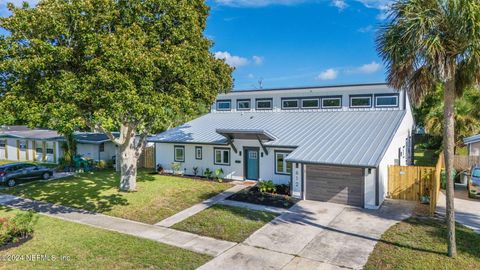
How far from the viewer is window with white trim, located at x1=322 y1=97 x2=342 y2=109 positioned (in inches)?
910

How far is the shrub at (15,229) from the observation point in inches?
419

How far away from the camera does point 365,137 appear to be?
57.1ft

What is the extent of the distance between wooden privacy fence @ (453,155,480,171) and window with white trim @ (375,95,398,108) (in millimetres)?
5872

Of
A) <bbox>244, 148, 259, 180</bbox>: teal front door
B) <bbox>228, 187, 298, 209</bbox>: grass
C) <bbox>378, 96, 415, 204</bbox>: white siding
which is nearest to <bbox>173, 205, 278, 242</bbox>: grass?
<bbox>228, 187, 298, 209</bbox>: grass

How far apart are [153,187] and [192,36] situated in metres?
9.16

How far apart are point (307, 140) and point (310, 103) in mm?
6567

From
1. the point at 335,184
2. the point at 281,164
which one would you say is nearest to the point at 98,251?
the point at 335,184

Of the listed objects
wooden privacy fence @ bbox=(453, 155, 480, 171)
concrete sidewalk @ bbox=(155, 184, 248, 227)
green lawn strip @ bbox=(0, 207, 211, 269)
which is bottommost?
green lawn strip @ bbox=(0, 207, 211, 269)

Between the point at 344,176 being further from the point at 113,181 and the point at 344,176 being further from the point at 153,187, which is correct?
the point at 113,181

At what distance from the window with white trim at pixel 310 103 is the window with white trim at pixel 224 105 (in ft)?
22.1

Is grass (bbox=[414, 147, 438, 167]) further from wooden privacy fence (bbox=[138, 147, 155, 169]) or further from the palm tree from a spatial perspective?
wooden privacy fence (bbox=[138, 147, 155, 169])

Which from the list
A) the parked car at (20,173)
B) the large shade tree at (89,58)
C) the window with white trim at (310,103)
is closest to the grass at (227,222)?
the large shade tree at (89,58)

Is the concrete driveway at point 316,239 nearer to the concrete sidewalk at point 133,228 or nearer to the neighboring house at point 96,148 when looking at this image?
the concrete sidewalk at point 133,228

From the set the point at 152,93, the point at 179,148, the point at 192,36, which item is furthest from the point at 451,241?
the point at 179,148
